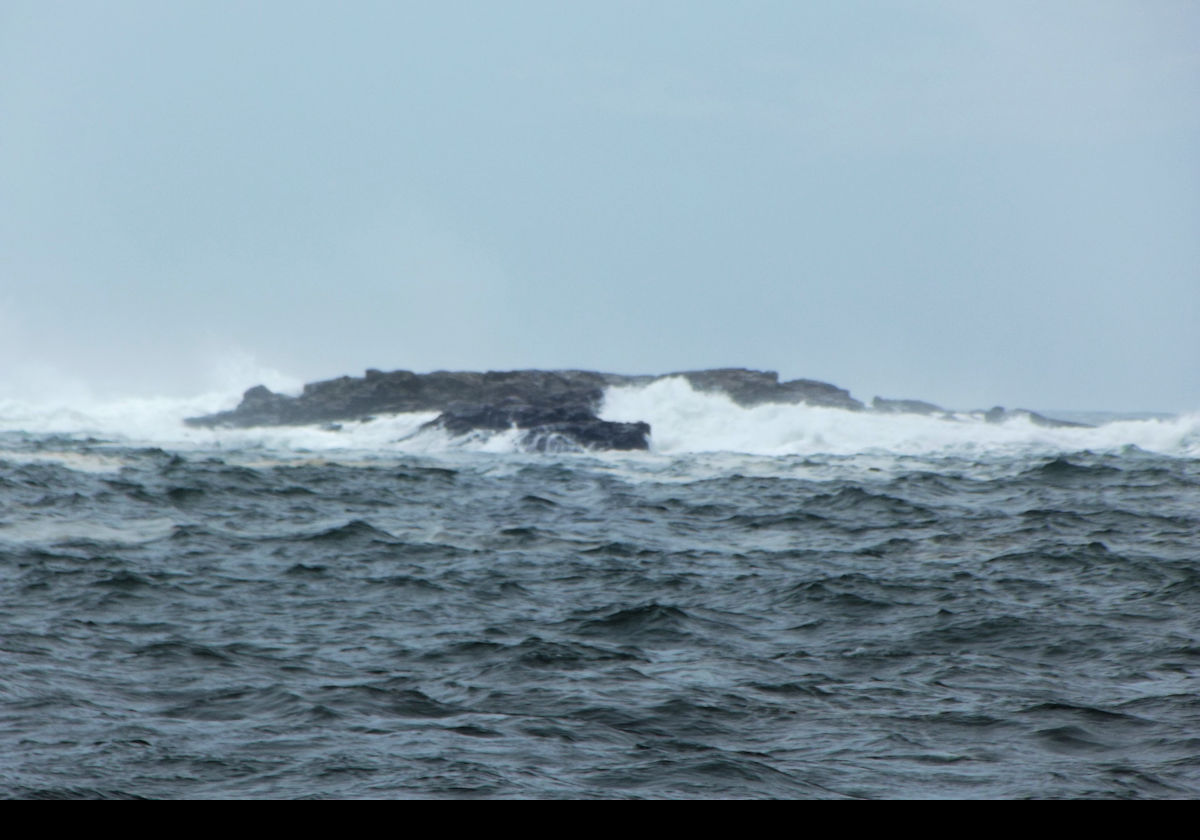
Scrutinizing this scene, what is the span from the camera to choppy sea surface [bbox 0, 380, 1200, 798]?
5.54m

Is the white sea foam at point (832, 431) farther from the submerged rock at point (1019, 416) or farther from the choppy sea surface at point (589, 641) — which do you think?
the choppy sea surface at point (589, 641)

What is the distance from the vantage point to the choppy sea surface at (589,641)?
18.2ft

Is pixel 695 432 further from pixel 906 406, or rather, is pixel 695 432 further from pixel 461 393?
pixel 906 406

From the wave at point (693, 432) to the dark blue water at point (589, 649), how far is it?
1506 cm

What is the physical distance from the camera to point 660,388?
43594 mm

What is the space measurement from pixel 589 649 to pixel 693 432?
30811 millimetres

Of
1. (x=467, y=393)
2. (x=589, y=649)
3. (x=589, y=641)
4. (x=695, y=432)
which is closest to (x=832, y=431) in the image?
(x=695, y=432)

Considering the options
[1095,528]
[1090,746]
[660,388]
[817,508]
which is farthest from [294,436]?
[1090,746]

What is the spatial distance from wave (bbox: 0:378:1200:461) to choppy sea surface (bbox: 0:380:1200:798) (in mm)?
12473

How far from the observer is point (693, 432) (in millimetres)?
39000

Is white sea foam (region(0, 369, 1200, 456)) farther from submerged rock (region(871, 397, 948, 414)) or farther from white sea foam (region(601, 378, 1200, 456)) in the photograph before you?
submerged rock (region(871, 397, 948, 414))

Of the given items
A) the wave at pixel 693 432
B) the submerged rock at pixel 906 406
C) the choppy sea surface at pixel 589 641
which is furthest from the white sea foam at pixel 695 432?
the choppy sea surface at pixel 589 641
